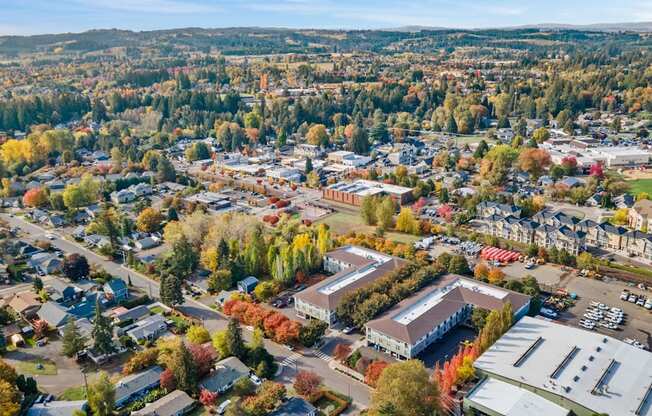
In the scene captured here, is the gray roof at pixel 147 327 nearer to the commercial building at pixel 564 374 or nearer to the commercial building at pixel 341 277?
the commercial building at pixel 341 277

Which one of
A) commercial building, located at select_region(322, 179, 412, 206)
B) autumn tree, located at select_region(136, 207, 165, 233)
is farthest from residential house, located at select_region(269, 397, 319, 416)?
commercial building, located at select_region(322, 179, 412, 206)

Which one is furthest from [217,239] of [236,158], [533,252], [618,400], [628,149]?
[628,149]

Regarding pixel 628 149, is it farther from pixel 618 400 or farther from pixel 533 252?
pixel 618 400

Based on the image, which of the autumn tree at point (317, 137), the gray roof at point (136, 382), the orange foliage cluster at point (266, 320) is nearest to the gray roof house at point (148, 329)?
the gray roof at point (136, 382)

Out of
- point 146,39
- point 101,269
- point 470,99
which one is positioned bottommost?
point 101,269

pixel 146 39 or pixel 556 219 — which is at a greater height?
pixel 146 39
